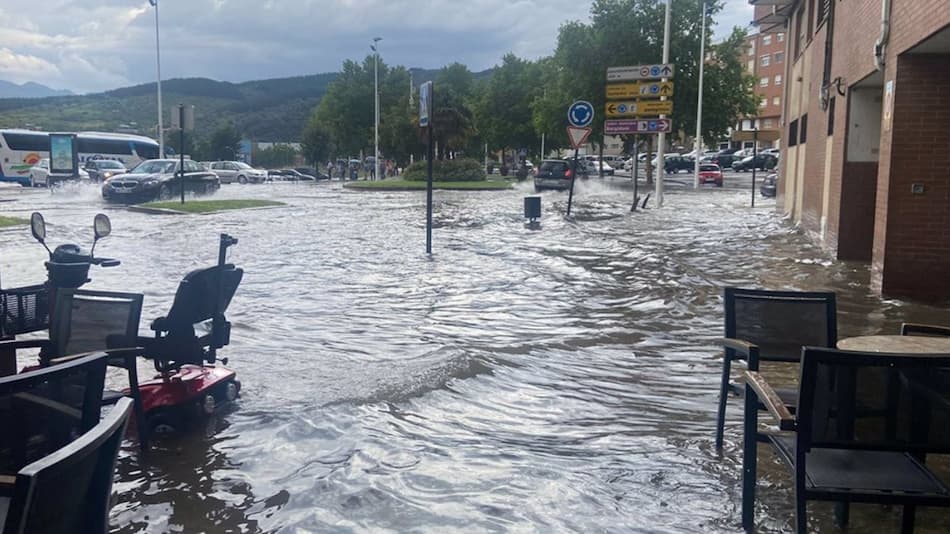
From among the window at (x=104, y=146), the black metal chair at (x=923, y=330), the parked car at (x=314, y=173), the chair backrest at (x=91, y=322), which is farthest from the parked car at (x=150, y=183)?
the parked car at (x=314, y=173)

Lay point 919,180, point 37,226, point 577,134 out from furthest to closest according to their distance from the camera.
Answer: point 577,134
point 919,180
point 37,226

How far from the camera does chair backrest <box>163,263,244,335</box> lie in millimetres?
5207

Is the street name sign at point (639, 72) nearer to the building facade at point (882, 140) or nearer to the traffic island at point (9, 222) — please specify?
the building facade at point (882, 140)

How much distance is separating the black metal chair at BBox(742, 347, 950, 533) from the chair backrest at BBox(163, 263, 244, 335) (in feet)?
11.3

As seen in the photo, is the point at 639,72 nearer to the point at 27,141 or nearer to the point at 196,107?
the point at 27,141

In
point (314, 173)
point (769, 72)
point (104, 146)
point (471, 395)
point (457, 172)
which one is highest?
point (769, 72)

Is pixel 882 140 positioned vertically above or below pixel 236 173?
above

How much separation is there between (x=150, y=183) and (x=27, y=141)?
25204 millimetres

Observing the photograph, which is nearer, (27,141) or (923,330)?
(923,330)

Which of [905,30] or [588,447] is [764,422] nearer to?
[588,447]

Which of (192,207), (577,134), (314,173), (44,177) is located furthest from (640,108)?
(314,173)

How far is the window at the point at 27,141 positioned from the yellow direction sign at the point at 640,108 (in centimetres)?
3717

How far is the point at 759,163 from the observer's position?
70.8 meters

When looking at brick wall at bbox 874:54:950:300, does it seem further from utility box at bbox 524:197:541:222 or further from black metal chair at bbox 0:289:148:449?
utility box at bbox 524:197:541:222
